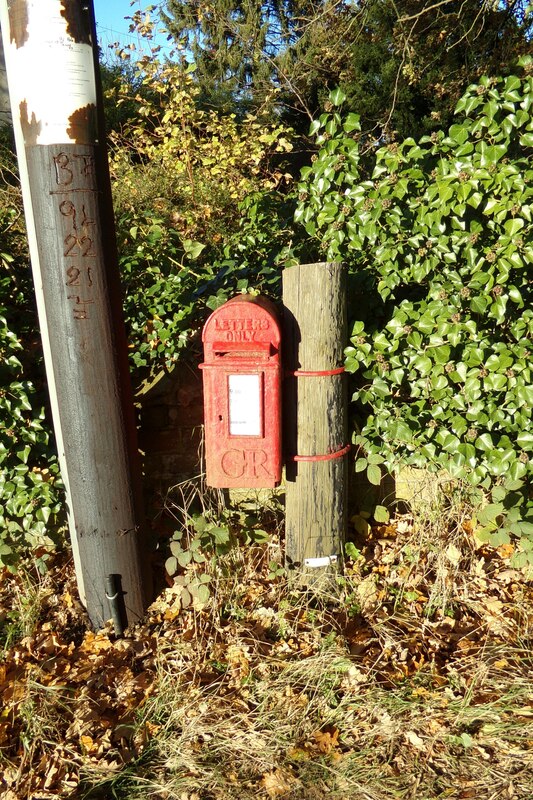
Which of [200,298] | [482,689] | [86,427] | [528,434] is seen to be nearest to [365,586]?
[482,689]

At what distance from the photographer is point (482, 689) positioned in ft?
7.64

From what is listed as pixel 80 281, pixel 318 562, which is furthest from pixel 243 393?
pixel 318 562

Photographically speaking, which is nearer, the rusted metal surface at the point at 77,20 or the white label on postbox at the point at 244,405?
the rusted metal surface at the point at 77,20

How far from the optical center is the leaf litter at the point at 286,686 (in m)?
2.05

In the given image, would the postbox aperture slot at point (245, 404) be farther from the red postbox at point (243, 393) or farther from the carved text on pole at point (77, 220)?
the carved text on pole at point (77, 220)

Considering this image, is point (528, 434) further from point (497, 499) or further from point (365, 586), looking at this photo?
point (365, 586)

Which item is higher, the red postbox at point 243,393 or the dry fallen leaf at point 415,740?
the red postbox at point 243,393

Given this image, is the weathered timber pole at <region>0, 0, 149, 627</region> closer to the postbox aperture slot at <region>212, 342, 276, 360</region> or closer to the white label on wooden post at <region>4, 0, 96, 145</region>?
the white label on wooden post at <region>4, 0, 96, 145</region>

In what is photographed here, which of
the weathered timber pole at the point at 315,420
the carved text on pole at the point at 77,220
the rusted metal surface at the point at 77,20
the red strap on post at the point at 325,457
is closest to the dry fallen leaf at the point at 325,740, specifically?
the weathered timber pole at the point at 315,420

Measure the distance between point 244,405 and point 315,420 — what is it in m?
0.37

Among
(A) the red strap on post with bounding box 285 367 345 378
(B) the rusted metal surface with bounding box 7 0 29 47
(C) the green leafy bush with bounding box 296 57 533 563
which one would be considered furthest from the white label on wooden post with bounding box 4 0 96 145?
(A) the red strap on post with bounding box 285 367 345 378

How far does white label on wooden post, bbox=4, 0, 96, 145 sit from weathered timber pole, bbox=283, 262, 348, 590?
109 centimetres

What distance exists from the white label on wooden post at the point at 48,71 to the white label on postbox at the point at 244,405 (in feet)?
3.88

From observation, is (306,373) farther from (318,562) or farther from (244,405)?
(318,562)
